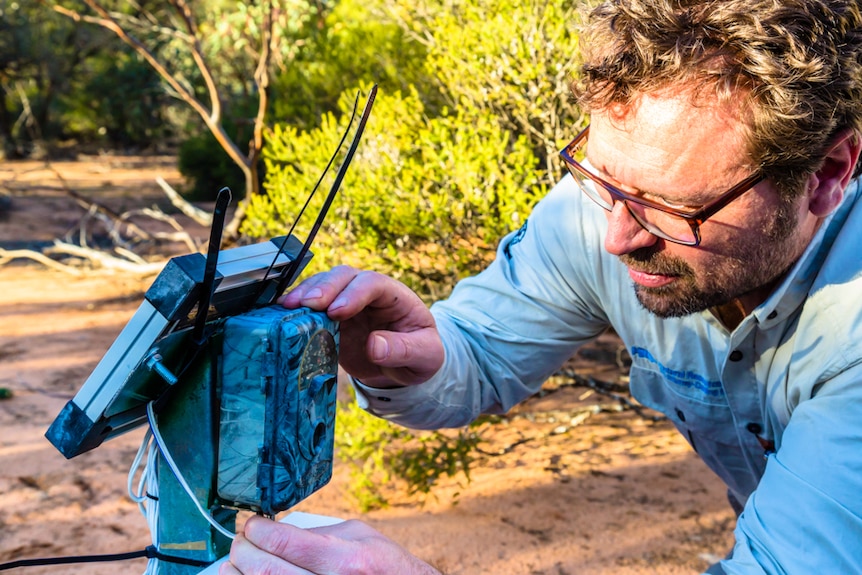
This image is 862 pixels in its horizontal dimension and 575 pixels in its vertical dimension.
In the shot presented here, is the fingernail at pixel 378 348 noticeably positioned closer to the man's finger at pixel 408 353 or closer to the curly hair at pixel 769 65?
the man's finger at pixel 408 353

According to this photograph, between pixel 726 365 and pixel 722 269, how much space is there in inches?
13.6

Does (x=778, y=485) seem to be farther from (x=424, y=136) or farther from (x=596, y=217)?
(x=424, y=136)

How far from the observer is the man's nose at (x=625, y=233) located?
1810 millimetres

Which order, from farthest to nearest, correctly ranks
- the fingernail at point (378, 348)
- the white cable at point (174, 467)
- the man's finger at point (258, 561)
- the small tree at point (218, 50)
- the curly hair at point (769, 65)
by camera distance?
1. the small tree at point (218, 50)
2. the fingernail at point (378, 348)
3. the curly hair at point (769, 65)
4. the white cable at point (174, 467)
5. the man's finger at point (258, 561)

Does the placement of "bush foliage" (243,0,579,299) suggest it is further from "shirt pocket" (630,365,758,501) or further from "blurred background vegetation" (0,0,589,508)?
"shirt pocket" (630,365,758,501)

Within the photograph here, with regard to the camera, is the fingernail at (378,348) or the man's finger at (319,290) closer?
the man's finger at (319,290)

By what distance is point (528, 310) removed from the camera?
2355 mm

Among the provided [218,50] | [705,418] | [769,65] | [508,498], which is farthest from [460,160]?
[218,50]

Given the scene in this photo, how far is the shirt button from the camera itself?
2.09 meters

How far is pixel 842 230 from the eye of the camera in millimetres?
1845

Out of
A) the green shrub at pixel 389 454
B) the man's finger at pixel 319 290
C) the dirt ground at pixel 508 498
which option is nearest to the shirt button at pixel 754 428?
the man's finger at pixel 319 290

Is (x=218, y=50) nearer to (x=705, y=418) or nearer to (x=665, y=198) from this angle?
(x=705, y=418)

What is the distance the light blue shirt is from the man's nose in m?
0.34

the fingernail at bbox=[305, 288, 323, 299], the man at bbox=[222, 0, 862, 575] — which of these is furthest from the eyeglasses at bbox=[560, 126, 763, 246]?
the fingernail at bbox=[305, 288, 323, 299]
